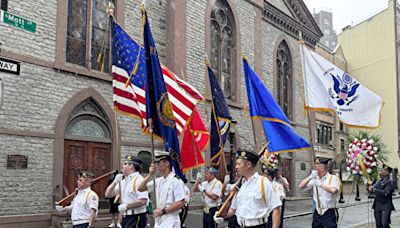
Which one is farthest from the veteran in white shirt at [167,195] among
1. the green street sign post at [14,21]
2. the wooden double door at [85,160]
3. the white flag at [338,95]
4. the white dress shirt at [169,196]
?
the wooden double door at [85,160]

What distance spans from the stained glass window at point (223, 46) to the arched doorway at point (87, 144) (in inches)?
316

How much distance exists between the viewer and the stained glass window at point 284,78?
92.6ft

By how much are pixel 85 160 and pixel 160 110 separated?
8.85m

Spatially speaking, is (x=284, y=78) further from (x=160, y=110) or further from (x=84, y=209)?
(x=160, y=110)

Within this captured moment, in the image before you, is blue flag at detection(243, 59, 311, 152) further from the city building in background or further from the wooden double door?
the city building in background

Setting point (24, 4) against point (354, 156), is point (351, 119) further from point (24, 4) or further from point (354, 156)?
point (24, 4)

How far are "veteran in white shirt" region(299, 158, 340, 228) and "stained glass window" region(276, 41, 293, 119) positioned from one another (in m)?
19.1

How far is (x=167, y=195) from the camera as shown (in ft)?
21.6

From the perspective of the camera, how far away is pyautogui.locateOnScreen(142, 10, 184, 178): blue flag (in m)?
7.14

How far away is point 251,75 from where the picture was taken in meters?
10.6

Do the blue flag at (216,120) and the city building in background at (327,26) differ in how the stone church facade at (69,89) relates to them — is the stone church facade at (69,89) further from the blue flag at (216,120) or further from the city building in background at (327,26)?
the city building in background at (327,26)

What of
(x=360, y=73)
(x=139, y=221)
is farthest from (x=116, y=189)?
(x=360, y=73)

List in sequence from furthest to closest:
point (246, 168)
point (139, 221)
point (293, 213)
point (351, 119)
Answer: point (293, 213) < point (351, 119) < point (139, 221) < point (246, 168)

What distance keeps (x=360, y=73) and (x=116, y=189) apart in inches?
1720
